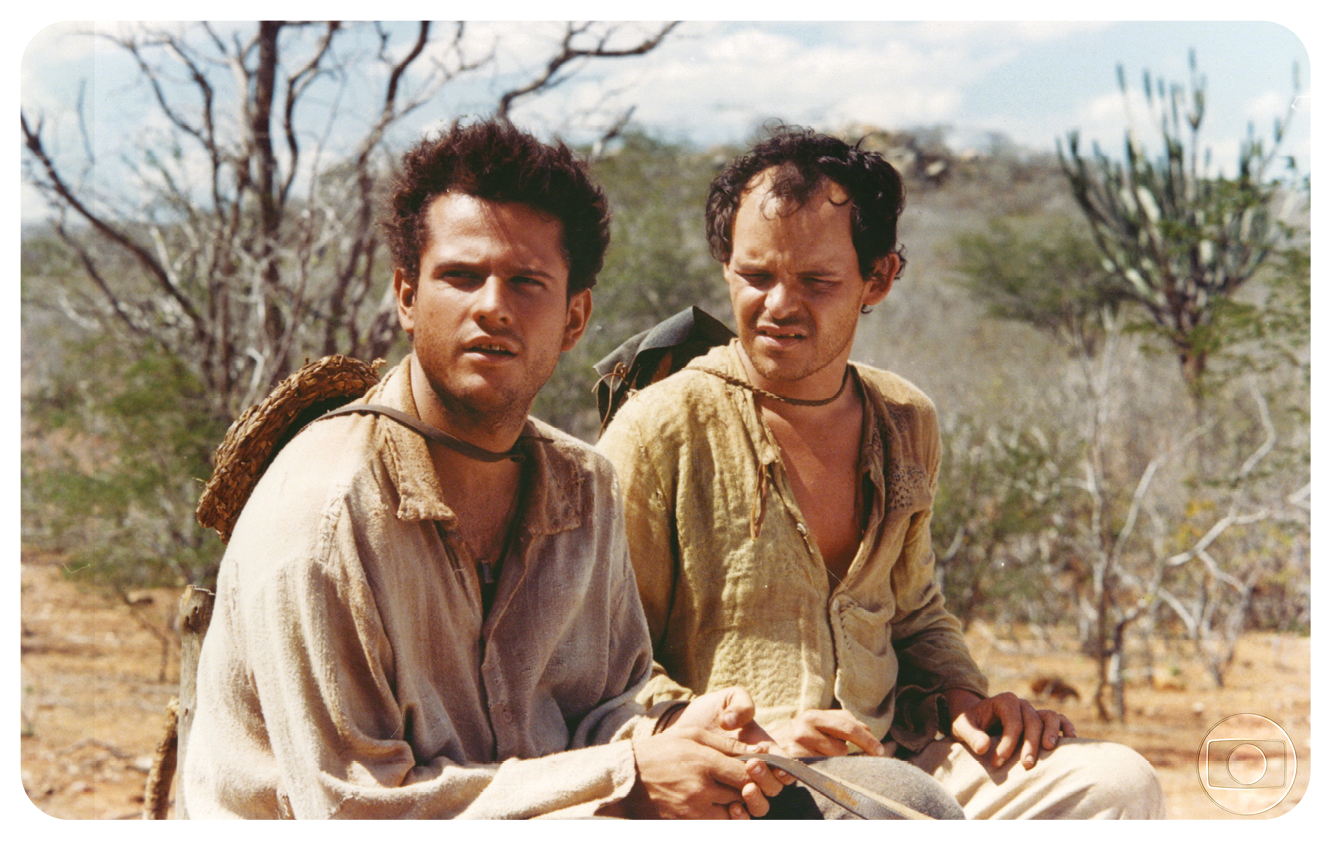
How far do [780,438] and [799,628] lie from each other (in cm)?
38

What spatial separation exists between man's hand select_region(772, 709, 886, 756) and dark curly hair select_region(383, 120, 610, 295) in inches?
31.3

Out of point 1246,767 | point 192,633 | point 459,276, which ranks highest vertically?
point 459,276

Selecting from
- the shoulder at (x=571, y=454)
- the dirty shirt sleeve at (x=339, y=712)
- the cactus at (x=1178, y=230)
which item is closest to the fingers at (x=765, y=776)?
the dirty shirt sleeve at (x=339, y=712)

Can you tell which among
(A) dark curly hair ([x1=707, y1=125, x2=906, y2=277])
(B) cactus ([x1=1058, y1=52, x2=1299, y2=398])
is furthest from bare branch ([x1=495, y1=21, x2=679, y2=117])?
(B) cactus ([x1=1058, y1=52, x2=1299, y2=398])

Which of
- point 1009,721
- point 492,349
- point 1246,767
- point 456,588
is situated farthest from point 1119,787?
point 492,349

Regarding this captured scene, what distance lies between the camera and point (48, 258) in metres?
5.21

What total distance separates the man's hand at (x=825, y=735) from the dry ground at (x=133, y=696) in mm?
2348

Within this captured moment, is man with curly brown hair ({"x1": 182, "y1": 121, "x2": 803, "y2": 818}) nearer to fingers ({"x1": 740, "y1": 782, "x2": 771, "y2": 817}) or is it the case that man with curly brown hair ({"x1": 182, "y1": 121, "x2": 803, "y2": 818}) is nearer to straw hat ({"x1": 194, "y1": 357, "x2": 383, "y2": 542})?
fingers ({"x1": 740, "y1": 782, "x2": 771, "y2": 817})

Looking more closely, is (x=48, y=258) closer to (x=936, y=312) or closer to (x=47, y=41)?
(x=47, y=41)

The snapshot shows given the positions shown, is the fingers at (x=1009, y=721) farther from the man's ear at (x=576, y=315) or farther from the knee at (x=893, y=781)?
the man's ear at (x=576, y=315)

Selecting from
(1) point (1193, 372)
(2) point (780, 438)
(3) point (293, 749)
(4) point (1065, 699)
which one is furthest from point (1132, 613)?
(3) point (293, 749)

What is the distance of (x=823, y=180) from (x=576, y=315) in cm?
65

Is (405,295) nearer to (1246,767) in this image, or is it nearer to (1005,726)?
(1005,726)

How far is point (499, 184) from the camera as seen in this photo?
1.67 meters
